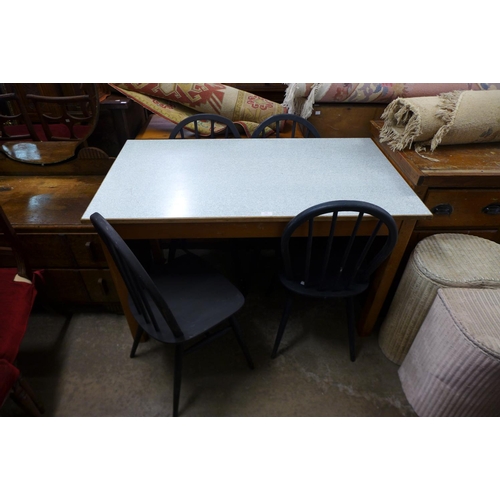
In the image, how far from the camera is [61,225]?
1.30 meters

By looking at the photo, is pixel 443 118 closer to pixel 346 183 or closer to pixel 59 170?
pixel 346 183

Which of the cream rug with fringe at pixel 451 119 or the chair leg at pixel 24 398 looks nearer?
the chair leg at pixel 24 398

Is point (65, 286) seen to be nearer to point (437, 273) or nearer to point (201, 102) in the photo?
point (201, 102)

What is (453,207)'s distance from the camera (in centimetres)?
127

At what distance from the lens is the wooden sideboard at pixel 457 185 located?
1191mm

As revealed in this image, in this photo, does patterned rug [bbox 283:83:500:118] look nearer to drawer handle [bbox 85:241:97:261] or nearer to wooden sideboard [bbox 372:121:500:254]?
wooden sideboard [bbox 372:121:500:254]

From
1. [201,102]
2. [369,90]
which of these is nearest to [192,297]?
[201,102]

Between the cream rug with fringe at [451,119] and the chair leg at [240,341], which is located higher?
the cream rug with fringe at [451,119]

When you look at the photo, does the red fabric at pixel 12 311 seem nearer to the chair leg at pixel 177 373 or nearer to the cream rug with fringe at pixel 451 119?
the chair leg at pixel 177 373

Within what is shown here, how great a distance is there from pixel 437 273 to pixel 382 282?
0.22 metres

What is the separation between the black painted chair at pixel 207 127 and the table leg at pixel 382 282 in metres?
1.00

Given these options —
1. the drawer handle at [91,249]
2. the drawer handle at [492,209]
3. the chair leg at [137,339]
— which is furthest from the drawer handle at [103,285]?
the drawer handle at [492,209]
